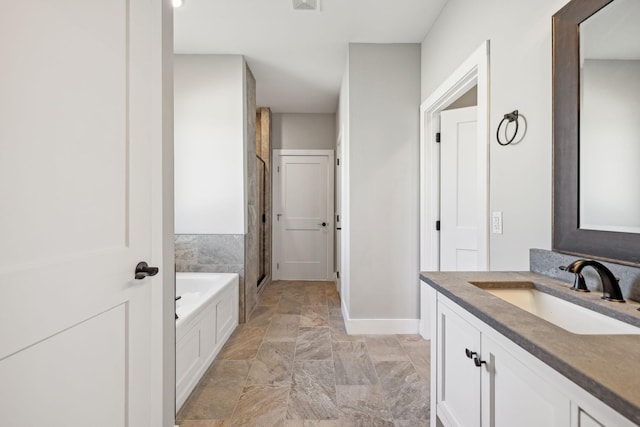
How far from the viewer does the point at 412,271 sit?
272 cm

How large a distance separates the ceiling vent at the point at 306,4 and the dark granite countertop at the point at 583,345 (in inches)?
85.0

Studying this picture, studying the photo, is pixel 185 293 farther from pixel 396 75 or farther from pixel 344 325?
pixel 396 75

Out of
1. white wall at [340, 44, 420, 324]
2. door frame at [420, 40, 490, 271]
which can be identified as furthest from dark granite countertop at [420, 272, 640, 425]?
white wall at [340, 44, 420, 324]

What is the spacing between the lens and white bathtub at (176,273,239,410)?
5.76 feet

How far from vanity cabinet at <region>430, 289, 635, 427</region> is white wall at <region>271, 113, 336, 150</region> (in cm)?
381

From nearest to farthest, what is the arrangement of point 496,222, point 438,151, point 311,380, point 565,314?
point 565,314, point 496,222, point 311,380, point 438,151

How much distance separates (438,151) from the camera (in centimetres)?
257

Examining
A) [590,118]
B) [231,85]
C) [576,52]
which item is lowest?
[590,118]

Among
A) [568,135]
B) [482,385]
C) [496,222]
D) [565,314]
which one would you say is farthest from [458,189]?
[482,385]

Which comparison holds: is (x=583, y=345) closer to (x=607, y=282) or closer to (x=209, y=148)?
(x=607, y=282)

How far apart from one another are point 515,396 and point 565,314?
0.42 metres
